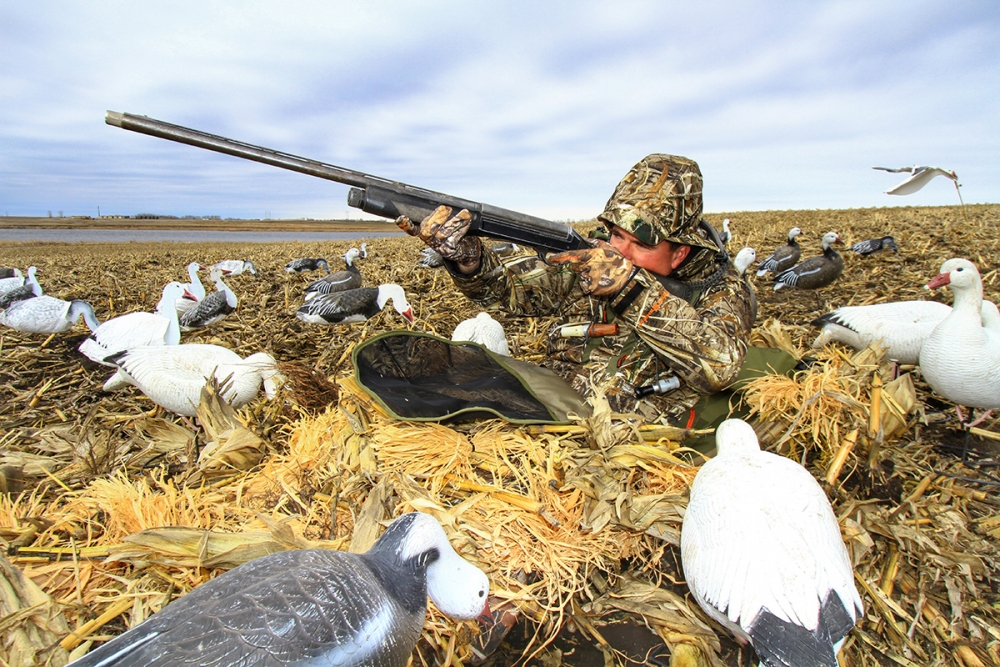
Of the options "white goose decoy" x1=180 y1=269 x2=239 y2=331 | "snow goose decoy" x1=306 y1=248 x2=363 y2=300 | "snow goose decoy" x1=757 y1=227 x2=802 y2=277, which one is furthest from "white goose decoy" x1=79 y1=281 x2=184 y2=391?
"snow goose decoy" x1=757 y1=227 x2=802 y2=277

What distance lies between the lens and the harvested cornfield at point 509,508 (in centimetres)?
203

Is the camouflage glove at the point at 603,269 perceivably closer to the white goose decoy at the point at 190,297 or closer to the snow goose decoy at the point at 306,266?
the white goose decoy at the point at 190,297

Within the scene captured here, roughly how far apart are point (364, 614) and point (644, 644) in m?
1.21

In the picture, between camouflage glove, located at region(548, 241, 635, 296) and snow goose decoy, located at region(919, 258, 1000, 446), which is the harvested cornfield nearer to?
snow goose decoy, located at region(919, 258, 1000, 446)

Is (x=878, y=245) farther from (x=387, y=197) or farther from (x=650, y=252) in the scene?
(x=387, y=197)

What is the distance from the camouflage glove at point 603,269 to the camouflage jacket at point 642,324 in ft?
0.22

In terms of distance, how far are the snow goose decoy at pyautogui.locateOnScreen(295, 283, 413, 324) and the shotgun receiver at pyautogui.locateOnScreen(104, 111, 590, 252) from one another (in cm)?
338

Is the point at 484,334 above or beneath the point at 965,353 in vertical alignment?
beneath

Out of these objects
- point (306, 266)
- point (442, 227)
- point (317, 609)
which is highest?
point (442, 227)

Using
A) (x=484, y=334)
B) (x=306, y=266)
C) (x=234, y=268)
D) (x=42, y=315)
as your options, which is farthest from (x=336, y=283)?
(x=484, y=334)

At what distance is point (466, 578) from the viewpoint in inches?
70.1

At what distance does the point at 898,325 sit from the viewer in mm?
4152

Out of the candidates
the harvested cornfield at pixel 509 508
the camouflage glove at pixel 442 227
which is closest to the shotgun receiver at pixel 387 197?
the camouflage glove at pixel 442 227

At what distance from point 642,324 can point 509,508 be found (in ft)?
4.47
